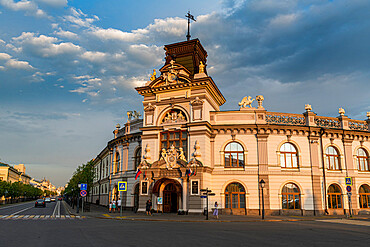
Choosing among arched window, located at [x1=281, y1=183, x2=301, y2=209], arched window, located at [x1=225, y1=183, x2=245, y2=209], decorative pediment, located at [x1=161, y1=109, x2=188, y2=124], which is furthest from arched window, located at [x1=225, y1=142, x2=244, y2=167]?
decorative pediment, located at [x1=161, y1=109, x2=188, y2=124]

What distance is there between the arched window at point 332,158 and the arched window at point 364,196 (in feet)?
11.8

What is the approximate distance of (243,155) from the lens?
107ft

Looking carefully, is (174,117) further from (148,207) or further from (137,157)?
(148,207)

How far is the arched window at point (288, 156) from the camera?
107 ft

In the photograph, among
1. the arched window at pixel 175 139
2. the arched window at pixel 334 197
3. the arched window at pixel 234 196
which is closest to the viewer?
the arched window at pixel 234 196

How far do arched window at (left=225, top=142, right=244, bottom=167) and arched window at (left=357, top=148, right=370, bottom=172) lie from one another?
14.1m

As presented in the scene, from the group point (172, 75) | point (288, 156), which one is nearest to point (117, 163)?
point (172, 75)

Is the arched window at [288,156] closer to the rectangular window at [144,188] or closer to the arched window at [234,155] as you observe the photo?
the arched window at [234,155]

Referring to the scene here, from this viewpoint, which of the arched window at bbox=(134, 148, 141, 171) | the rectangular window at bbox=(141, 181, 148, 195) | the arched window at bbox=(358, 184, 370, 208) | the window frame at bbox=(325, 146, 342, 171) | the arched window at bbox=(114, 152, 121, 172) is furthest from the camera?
the arched window at bbox=(114, 152, 121, 172)

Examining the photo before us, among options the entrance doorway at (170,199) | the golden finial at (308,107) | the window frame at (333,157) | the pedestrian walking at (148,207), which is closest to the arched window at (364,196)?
the window frame at (333,157)

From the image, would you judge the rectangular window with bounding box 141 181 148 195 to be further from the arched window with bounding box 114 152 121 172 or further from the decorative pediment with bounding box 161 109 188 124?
the arched window with bounding box 114 152 121 172

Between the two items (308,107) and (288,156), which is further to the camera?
(308,107)

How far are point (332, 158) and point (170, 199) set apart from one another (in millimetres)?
18713

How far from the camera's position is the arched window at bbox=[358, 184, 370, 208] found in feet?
109
